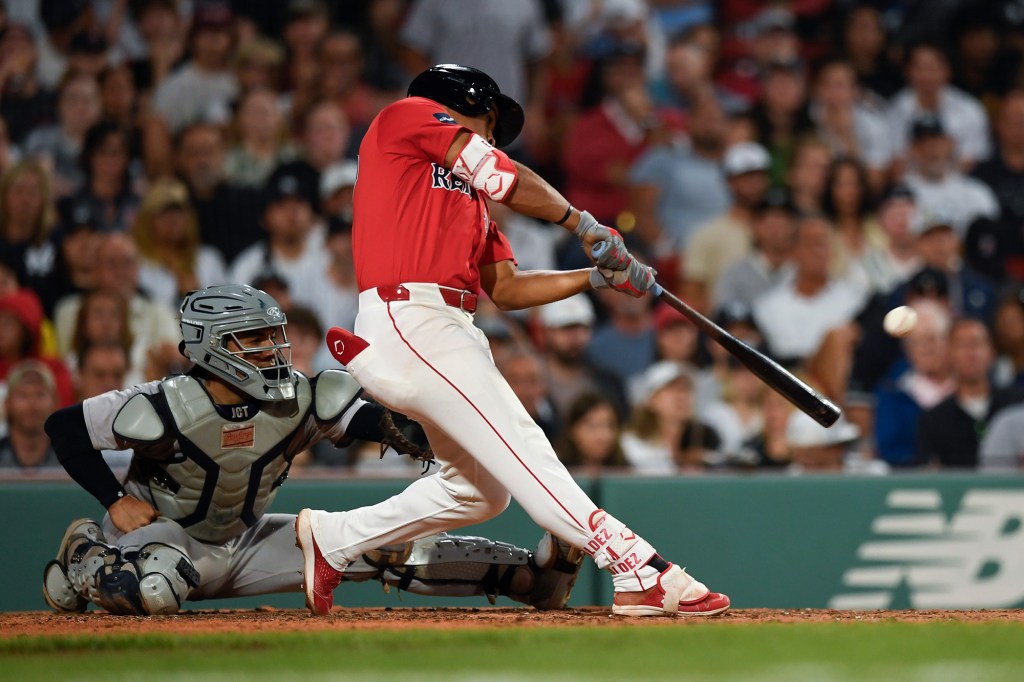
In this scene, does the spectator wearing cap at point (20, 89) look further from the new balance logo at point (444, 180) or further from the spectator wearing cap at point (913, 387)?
the spectator wearing cap at point (913, 387)

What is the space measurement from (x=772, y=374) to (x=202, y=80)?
5249 mm

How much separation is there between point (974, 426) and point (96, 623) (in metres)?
4.72

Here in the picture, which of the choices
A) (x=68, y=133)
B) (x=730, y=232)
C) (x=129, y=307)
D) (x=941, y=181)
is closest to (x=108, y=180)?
(x=68, y=133)

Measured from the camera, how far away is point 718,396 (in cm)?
779

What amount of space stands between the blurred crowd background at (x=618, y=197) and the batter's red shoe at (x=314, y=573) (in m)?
1.79

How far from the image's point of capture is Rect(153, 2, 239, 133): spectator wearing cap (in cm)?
849

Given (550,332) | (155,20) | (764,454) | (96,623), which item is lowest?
(96,623)

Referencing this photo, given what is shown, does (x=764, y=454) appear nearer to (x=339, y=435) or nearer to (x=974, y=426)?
(x=974, y=426)

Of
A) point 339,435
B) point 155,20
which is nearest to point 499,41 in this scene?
point 155,20

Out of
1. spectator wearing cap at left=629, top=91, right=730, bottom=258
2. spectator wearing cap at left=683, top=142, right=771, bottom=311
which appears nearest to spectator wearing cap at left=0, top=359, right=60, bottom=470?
spectator wearing cap at left=683, top=142, right=771, bottom=311

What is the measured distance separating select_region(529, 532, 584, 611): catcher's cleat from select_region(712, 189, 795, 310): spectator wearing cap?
12.7 ft

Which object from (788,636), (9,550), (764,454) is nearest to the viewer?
(788,636)

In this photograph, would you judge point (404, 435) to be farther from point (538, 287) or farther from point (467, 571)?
point (538, 287)

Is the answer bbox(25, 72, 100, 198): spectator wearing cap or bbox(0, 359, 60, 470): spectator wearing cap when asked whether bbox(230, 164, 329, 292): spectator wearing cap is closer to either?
bbox(25, 72, 100, 198): spectator wearing cap
